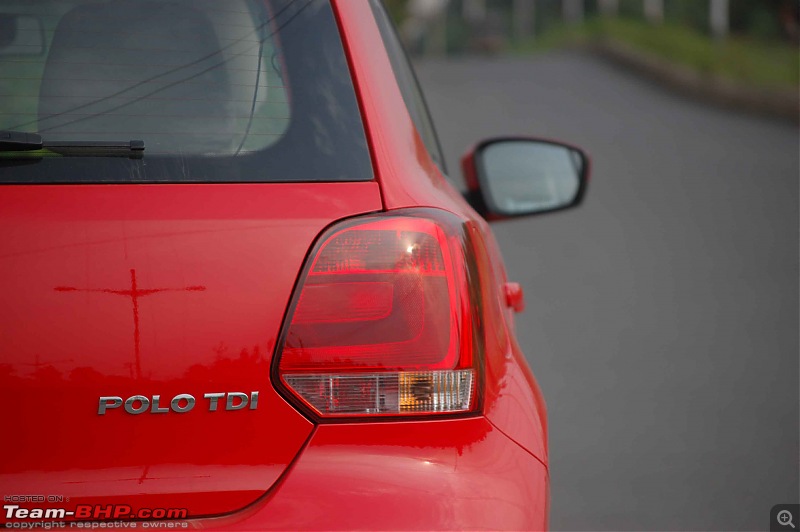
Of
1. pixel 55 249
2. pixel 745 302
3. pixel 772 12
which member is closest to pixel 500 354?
pixel 55 249

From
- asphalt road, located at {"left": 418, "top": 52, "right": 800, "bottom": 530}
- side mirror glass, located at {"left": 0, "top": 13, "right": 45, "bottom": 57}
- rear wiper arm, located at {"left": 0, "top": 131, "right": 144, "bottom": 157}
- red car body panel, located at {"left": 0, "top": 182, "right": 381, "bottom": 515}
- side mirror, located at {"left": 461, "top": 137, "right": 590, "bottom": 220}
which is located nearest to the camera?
red car body panel, located at {"left": 0, "top": 182, "right": 381, "bottom": 515}

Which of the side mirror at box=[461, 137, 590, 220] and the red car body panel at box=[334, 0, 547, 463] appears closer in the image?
the red car body panel at box=[334, 0, 547, 463]

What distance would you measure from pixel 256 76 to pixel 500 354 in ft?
2.22

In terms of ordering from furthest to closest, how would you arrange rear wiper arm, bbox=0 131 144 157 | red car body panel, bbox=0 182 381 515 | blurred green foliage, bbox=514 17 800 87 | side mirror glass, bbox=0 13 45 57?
blurred green foliage, bbox=514 17 800 87
side mirror glass, bbox=0 13 45 57
rear wiper arm, bbox=0 131 144 157
red car body panel, bbox=0 182 381 515

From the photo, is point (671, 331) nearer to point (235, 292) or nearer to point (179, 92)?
point (179, 92)

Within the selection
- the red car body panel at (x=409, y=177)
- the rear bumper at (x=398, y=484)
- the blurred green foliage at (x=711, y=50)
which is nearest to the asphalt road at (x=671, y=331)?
the red car body panel at (x=409, y=177)

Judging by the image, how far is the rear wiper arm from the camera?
169 cm

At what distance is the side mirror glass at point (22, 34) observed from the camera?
1.91 meters

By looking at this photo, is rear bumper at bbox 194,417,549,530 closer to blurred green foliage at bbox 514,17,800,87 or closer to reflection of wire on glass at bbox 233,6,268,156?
reflection of wire on glass at bbox 233,6,268,156

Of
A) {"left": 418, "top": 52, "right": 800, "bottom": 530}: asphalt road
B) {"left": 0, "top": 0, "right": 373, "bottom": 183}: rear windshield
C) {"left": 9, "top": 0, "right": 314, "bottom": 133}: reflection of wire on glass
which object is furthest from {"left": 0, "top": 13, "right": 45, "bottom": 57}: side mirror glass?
{"left": 418, "top": 52, "right": 800, "bottom": 530}: asphalt road

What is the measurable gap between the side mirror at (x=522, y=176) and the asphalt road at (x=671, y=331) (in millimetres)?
1237

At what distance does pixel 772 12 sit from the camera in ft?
84.1

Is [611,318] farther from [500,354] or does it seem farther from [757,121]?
[757,121]

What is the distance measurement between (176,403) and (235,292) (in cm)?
20
